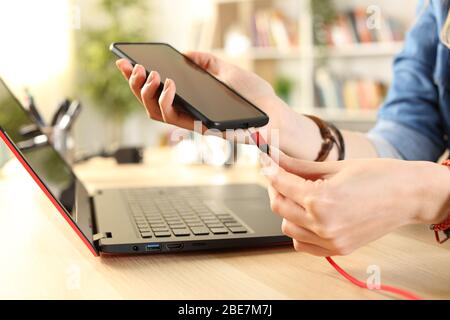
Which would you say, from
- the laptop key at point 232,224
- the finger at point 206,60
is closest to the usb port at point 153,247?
the laptop key at point 232,224

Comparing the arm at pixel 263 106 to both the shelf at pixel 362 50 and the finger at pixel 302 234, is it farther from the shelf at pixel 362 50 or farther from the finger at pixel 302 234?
the shelf at pixel 362 50

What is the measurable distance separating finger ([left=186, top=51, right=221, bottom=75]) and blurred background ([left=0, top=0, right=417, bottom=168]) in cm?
207

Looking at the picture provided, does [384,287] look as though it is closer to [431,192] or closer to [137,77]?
[431,192]

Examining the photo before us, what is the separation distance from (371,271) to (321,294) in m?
0.10

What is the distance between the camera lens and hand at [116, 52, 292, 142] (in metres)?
0.66

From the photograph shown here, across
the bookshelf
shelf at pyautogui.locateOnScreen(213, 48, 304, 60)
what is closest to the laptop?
the bookshelf

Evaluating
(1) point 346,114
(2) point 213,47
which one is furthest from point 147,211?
(2) point 213,47

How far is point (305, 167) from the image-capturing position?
51cm

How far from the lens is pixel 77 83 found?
12.1 feet

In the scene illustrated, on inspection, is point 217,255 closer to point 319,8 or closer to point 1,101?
point 1,101

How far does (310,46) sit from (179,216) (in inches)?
104

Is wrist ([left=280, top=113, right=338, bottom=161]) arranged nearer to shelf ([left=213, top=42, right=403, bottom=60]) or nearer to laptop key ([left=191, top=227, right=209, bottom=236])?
laptop key ([left=191, top=227, right=209, bottom=236])

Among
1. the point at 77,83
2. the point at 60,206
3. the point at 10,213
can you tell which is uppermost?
the point at 60,206

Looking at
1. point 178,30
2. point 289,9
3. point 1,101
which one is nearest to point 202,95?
point 1,101
